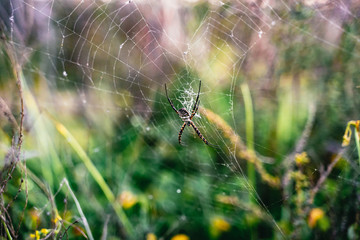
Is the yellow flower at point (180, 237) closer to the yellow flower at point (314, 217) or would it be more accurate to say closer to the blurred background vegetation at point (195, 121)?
the blurred background vegetation at point (195, 121)

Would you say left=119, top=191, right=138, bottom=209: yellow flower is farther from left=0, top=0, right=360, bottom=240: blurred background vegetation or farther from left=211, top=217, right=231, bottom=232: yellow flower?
left=211, top=217, right=231, bottom=232: yellow flower

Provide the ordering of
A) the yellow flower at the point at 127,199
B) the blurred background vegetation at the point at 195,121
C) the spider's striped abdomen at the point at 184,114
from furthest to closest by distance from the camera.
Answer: the yellow flower at the point at 127,199 → the spider's striped abdomen at the point at 184,114 → the blurred background vegetation at the point at 195,121

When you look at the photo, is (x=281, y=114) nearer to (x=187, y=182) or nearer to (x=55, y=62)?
(x=187, y=182)

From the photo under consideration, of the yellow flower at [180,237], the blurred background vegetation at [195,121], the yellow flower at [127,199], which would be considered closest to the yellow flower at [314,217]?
the blurred background vegetation at [195,121]

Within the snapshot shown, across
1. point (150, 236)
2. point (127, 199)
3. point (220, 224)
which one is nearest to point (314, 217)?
point (220, 224)

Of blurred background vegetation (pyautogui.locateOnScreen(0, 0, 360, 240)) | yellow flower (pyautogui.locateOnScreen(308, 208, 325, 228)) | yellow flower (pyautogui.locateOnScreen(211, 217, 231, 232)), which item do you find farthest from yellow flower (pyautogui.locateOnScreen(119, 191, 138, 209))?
yellow flower (pyautogui.locateOnScreen(308, 208, 325, 228))

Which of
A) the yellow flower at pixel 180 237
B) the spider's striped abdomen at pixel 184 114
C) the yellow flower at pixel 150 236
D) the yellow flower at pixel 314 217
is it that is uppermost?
the spider's striped abdomen at pixel 184 114

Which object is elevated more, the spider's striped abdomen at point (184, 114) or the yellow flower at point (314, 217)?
the spider's striped abdomen at point (184, 114)
